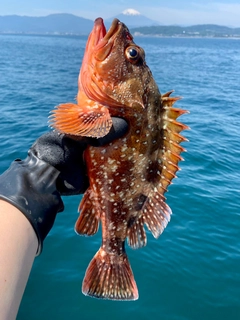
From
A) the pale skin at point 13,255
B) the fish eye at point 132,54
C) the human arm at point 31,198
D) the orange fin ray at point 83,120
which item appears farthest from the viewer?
the fish eye at point 132,54

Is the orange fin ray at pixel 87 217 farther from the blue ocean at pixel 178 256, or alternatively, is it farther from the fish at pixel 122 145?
the blue ocean at pixel 178 256

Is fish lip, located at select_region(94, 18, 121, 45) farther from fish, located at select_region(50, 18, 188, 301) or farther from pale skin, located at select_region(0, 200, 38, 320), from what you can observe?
pale skin, located at select_region(0, 200, 38, 320)

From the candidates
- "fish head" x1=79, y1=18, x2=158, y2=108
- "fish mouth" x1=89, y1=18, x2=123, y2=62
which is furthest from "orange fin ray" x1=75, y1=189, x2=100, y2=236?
"fish mouth" x1=89, y1=18, x2=123, y2=62

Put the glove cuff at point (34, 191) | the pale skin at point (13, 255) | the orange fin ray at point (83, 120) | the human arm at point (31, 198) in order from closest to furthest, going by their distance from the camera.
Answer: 1. the pale skin at point (13, 255)
2. the human arm at point (31, 198)
3. the glove cuff at point (34, 191)
4. the orange fin ray at point (83, 120)

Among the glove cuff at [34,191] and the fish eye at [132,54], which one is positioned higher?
the fish eye at [132,54]

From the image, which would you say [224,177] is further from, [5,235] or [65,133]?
[5,235]

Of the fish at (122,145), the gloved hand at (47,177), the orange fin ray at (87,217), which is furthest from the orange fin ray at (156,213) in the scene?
the gloved hand at (47,177)

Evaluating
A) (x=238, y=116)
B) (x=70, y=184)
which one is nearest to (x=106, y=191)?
(x=70, y=184)

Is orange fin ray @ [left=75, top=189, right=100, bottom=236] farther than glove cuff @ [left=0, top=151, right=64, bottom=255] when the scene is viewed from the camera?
Yes
